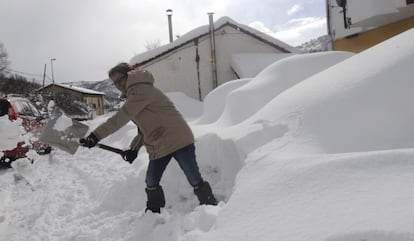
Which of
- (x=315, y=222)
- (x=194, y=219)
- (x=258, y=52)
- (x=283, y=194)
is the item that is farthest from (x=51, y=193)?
(x=258, y=52)

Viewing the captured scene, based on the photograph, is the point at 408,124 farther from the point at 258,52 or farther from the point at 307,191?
the point at 258,52

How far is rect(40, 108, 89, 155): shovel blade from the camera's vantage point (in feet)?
13.1

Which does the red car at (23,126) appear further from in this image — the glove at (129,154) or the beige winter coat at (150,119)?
the beige winter coat at (150,119)

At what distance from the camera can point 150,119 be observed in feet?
11.5

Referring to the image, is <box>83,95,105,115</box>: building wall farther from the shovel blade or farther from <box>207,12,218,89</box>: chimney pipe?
the shovel blade

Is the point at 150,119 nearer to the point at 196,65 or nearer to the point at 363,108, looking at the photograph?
the point at 363,108

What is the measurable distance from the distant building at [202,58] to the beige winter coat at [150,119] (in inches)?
543

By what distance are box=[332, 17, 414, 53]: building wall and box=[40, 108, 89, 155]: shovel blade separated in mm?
9218

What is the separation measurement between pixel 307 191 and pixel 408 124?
132 cm

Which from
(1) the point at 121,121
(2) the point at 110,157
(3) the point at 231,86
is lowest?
(2) the point at 110,157

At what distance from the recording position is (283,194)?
8.00 feet

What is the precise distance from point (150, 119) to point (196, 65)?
47.0ft

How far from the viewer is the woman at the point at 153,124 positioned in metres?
3.43

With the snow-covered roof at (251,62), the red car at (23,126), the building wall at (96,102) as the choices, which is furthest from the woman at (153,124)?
the building wall at (96,102)
